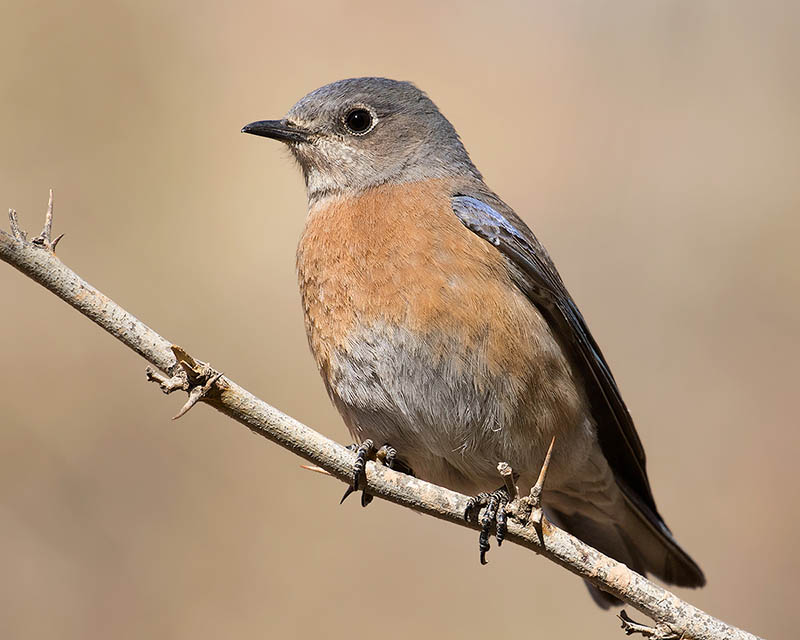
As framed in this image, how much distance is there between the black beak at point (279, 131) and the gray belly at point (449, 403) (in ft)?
4.80

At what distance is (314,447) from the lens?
11.6 ft

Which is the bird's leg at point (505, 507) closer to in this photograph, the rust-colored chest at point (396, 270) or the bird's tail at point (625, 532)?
the rust-colored chest at point (396, 270)

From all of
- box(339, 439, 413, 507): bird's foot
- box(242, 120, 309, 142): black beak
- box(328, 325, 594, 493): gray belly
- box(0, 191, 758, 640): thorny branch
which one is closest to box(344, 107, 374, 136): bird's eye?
box(242, 120, 309, 142): black beak

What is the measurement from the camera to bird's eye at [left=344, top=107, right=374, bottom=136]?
221 inches

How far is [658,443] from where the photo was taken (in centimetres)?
728

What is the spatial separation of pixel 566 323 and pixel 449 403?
93cm

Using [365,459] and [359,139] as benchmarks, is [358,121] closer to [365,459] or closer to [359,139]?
[359,139]

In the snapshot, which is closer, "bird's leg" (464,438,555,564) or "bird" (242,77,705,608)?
"bird's leg" (464,438,555,564)

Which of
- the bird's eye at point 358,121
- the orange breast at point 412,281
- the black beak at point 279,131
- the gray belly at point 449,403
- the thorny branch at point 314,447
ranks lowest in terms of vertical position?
the thorny branch at point 314,447

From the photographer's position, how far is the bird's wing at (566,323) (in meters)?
5.02

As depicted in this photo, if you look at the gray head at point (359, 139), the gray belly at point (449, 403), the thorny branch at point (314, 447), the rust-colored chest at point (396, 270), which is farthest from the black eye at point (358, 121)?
the thorny branch at point (314, 447)

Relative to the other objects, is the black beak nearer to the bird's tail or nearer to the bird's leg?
the bird's leg

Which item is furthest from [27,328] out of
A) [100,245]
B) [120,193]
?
[120,193]

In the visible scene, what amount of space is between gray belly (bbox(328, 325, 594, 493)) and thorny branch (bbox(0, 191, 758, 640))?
800 mm
